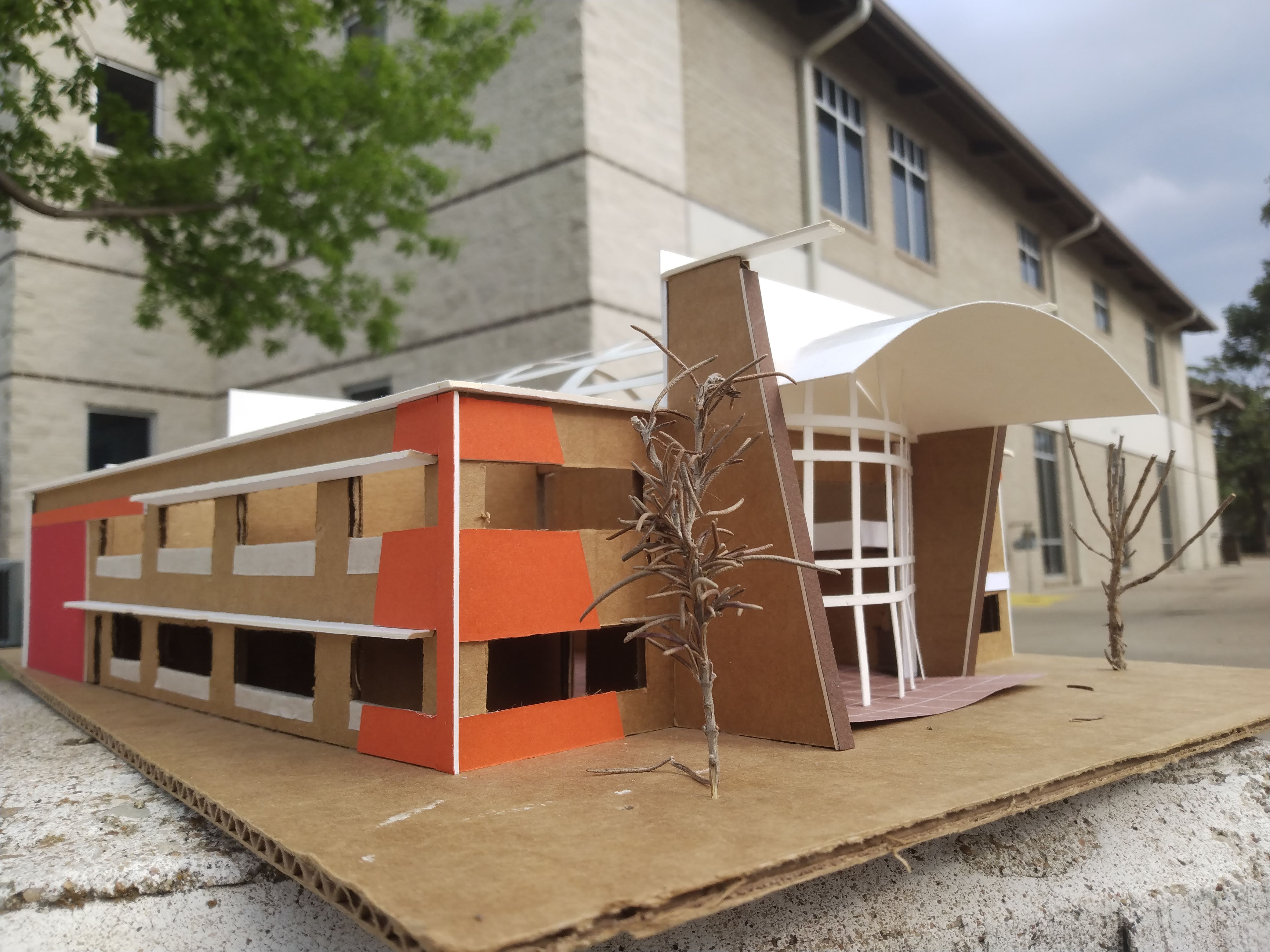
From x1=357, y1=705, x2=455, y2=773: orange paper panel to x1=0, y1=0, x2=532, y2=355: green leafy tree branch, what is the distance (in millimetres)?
5932

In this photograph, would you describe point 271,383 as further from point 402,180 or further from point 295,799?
point 295,799

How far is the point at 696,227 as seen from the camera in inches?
439

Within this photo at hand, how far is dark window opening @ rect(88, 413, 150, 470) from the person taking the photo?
13.3 meters

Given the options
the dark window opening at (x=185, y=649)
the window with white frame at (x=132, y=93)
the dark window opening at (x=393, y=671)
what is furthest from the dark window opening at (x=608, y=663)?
the window with white frame at (x=132, y=93)

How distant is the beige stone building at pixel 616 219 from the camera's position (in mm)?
10109

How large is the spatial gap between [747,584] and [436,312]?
7.63 m

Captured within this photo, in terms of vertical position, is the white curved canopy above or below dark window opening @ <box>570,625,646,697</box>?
above

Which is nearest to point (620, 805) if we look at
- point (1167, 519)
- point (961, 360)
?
point (961, 360)

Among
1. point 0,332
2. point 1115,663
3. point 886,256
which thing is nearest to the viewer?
point 1115,663

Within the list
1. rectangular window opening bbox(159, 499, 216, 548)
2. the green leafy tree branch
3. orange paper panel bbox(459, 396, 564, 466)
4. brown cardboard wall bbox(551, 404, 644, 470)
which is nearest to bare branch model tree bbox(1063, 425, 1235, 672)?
brown cardboard wall bbox(551, 404, 644, 470)

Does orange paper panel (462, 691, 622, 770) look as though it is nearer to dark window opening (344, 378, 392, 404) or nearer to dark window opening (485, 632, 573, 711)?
dark window opening (485, 632, 573, 711)

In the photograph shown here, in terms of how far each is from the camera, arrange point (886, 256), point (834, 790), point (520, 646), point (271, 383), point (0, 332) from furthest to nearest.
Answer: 1. point (886, 256)
2. point (271, 383)
3. point (0, 332)
4. point (520, 646)
5. point (834, 790)

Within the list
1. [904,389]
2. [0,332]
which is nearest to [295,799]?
[904,389]

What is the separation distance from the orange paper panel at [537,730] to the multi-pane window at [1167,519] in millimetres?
25499
